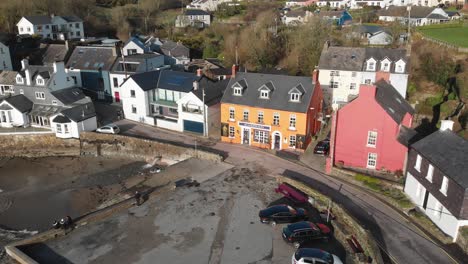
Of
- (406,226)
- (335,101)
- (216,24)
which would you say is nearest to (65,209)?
(406,226)

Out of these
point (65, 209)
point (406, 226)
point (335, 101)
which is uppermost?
point (335, 101)

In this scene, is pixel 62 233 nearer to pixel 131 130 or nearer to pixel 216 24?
pixel 131 130

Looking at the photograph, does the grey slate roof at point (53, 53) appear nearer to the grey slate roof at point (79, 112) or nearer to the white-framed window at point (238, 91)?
the grey slate roof at point (79, 112)

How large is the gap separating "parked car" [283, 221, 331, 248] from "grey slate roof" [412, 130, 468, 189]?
767 centimetres

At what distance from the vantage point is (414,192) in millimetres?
25422

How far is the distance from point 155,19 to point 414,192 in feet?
257

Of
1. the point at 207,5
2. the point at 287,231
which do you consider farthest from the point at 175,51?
the point at 207,5

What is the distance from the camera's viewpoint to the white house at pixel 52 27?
6919cm

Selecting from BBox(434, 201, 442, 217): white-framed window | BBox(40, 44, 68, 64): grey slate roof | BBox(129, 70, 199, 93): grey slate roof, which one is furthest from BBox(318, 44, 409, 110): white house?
BBox(40, 44, 68, 64): grey slate roof

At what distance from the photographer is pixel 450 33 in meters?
55.5

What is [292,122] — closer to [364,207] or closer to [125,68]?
[364,207]

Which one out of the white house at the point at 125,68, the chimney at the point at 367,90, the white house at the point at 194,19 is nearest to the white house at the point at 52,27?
the white house at the point at 194,19

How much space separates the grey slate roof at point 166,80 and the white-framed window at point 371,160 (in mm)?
19145

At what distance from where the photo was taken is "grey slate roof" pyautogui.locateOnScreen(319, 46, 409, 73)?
135 ft
